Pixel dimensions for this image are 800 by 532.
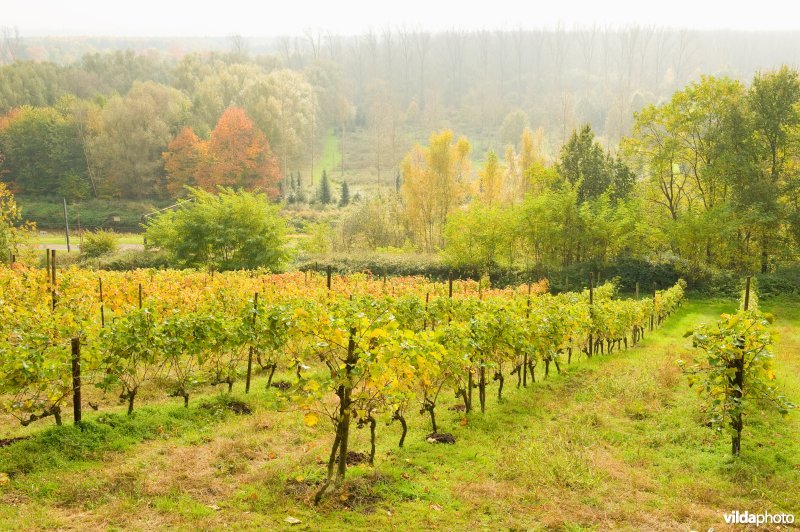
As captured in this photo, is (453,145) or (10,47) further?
(10,47)

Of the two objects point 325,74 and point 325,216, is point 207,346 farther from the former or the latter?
point 325,74

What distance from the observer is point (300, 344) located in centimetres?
1068

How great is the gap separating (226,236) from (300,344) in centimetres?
1774

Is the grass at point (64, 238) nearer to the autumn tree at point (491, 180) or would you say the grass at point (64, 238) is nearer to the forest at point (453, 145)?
the forest at point (453, 145)

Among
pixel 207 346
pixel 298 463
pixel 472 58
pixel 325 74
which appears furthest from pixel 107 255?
pixel 472 58

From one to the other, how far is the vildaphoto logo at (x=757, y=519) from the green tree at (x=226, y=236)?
2415 centimetres

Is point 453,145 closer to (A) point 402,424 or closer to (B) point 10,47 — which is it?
(A) point 402,424

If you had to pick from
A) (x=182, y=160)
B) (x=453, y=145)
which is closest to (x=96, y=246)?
(x=453, y=145)

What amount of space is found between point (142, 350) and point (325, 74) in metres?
98.4

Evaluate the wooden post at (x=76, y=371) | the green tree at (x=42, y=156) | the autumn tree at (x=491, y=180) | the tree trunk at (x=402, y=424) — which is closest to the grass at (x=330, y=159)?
the green tree at (x=42, y=156)

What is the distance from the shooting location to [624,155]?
31.2m

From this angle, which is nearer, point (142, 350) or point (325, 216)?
point (142, 350)

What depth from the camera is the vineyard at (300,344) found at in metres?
5.66

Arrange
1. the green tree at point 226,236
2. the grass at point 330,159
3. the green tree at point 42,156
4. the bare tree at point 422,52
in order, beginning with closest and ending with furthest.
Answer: the green tree at point 226,236
the green tree at point 42,156
the grass at point 330,159
the bare tree at point 422,52
